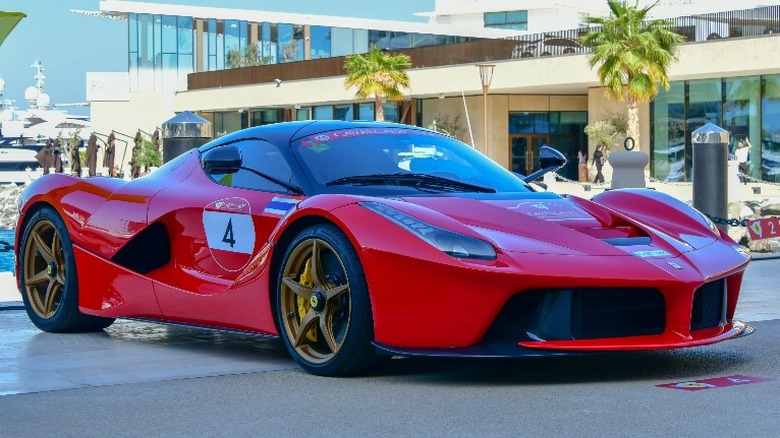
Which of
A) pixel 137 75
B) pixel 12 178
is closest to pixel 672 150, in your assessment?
pixel 137 75

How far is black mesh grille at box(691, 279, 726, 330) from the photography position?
242 inches

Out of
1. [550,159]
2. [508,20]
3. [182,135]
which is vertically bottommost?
[550,159]

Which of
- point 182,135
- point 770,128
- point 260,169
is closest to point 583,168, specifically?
point 770,128

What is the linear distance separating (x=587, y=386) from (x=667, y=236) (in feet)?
3.31

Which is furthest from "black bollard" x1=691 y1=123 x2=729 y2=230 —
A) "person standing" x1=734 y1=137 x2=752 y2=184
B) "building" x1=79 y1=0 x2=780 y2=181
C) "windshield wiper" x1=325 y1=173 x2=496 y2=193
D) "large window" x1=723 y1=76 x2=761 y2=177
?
"large window" x1=723 y1=76 x2=761 y2=177

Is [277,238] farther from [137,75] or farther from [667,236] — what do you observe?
[137,75]

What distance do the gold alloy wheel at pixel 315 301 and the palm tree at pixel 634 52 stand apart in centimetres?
3706

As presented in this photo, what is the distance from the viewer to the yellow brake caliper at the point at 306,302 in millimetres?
6348

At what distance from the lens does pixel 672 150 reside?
154ft

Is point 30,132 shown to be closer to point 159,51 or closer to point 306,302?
point 159,51

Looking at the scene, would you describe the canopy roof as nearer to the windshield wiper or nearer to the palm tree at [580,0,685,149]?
the windshield wiper

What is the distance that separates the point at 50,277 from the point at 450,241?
3.34m

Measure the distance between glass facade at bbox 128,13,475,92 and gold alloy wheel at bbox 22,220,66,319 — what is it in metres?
68.7

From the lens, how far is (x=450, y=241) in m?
5.83
